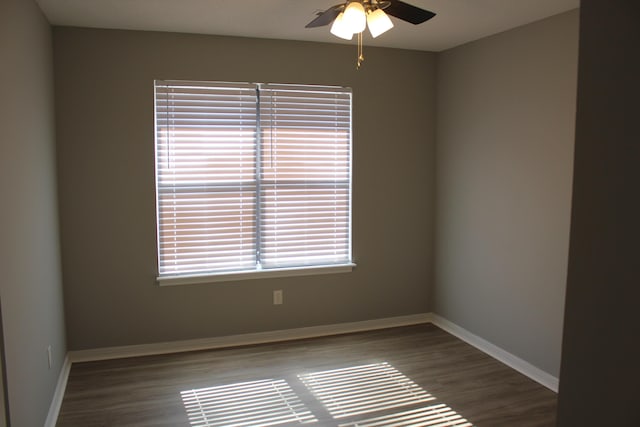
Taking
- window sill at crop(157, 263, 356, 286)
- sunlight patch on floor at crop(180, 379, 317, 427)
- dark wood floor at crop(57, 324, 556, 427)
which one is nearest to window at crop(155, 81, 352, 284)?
window sill at crop(157, 263, 356, 286)

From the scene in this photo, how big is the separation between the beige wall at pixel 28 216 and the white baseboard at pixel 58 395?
0.06 meters

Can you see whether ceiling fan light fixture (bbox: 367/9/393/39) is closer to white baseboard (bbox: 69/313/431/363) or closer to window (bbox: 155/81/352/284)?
window (bbox: 155/81/352/284)

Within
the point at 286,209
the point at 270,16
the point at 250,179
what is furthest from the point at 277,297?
the point at 270,16

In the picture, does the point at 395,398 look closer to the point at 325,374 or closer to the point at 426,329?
the point at 325,374

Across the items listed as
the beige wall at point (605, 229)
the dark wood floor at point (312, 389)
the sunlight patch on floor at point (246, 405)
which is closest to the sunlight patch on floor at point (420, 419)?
the dark wood floor at point (312, 389)

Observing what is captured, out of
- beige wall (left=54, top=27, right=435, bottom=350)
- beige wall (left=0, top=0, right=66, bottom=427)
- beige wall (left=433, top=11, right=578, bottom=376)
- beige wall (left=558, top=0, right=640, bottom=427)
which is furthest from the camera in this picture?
beige wall (left=54, top=27, right=435, bottom=350)

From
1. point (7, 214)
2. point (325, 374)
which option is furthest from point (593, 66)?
point (325, 374)

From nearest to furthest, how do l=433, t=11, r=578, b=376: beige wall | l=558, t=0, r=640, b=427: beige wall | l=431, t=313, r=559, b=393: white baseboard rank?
l=558, t=0, r=640, b=427: beige wall → l=433, t=11, r=578, b=376: beige wall → l=431, t=313, r=559, b=393: white baseboard

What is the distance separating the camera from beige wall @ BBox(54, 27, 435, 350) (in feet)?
11.7

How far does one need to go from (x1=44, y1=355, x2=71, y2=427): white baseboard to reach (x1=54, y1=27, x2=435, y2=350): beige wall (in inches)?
9.0

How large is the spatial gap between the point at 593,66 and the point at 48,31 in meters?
3.39

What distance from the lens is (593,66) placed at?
1.02m

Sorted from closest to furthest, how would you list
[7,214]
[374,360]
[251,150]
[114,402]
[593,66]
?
[593,66] → [7,214] → [114,402] → [374,360] → [251,150]

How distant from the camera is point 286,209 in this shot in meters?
4.11
